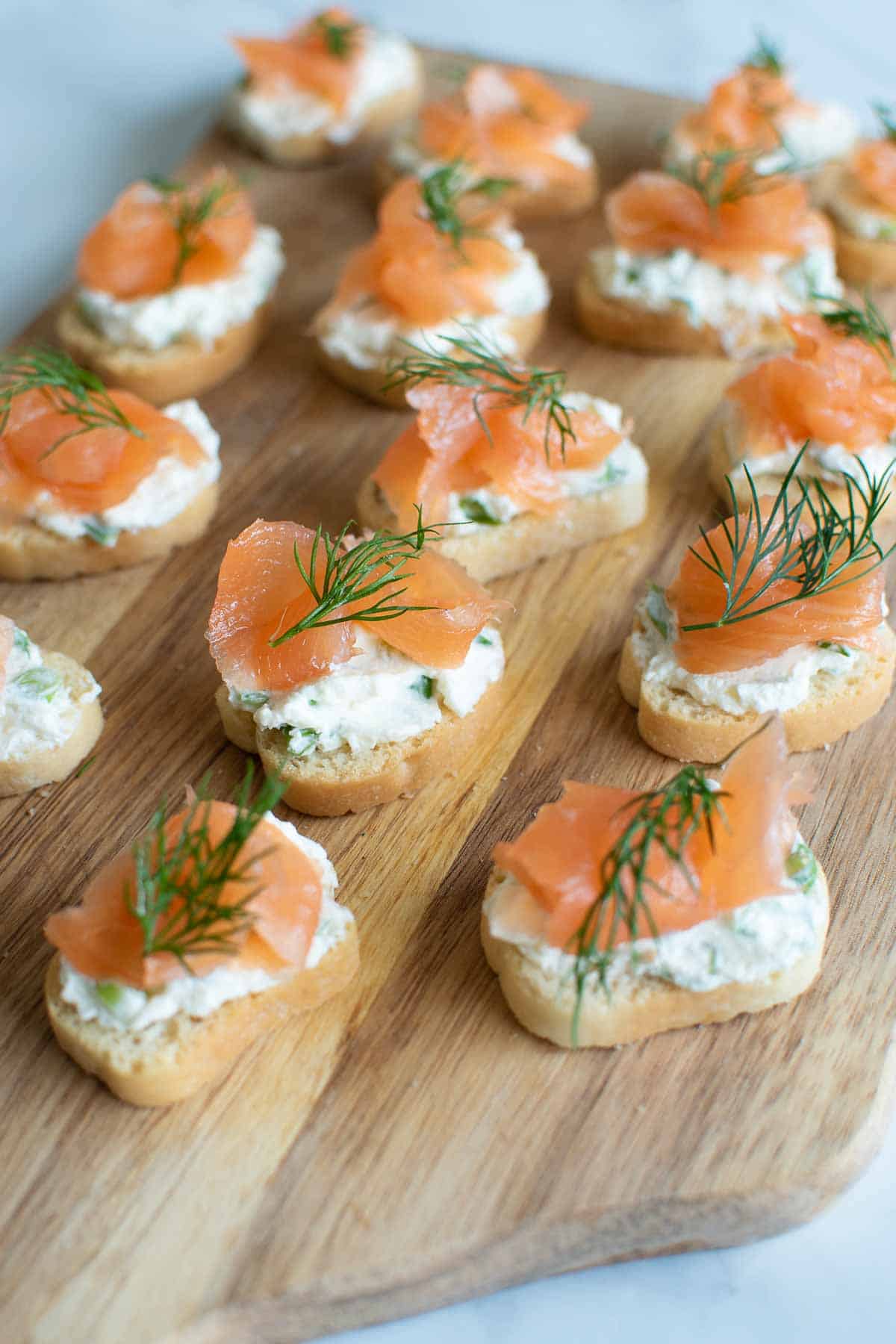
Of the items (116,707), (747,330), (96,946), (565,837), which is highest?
(747,330)

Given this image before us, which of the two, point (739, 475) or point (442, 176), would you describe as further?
point (442, 176)

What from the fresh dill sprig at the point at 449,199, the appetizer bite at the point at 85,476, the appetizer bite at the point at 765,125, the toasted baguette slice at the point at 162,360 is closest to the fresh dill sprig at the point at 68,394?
the appetizer bite at the point at 85,476

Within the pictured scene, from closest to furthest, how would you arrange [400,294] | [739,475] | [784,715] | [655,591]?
[784,715] → [655,591] → [739,475] → [400,294]

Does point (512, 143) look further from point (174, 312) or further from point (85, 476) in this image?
point (85, 476)

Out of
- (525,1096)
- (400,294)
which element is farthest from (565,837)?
(400,294)

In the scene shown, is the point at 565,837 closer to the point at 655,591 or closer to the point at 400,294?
the point at 655,591

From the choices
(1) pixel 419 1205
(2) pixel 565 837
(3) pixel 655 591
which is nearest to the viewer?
(1) pixel 419 1205

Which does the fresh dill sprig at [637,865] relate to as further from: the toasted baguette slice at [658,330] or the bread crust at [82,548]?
the toasted baguette slice at [658,330]

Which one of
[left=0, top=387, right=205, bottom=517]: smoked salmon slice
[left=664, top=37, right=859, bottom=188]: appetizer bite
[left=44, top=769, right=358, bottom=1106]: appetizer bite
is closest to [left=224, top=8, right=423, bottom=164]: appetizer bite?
[left=664, top=37, right=859, bottom=188]: appetizer bite

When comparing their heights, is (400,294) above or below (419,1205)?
above
